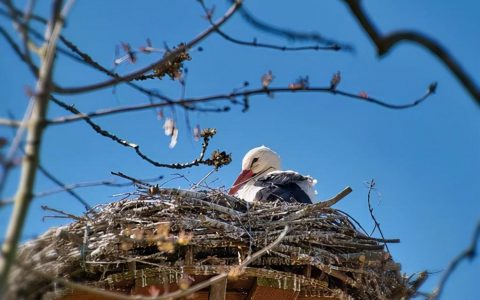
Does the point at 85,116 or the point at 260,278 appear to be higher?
the point at 260,278

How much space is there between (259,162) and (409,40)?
21.9 feet

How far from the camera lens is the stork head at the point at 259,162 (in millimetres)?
8531

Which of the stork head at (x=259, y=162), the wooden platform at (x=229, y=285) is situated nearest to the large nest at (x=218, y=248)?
the wooden platform at (x=229, y=285)

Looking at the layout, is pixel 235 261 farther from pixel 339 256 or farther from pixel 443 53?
pixel 443 53

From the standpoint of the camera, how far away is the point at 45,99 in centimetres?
211

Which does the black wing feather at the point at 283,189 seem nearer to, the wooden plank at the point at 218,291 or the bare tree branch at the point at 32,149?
the wooden plank at the point at 218,291

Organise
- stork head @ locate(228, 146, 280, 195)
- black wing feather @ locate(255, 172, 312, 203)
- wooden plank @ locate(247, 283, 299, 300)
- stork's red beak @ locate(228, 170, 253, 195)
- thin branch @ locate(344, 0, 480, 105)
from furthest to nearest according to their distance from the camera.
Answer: stork head @ locate(228, 146, 280, 195)
stork's red beak @ locate(228, 170, 253, 195)
black wing feather @ locate(255, 172, 312, 203)
wooden plank @ locate(247, 283, 299, 300)
thin branch @ locate(344, 0, 480, 105)

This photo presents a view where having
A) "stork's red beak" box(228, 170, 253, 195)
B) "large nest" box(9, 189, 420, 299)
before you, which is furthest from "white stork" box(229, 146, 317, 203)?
"large nest" box(9, 189, 420, 299)

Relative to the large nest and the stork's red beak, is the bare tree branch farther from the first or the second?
the stork's red beak

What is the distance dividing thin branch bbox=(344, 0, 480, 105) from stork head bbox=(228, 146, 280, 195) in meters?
6.48

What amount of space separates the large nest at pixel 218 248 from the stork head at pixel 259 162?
2.74 m

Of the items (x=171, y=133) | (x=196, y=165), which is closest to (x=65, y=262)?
(x=196, y=165)

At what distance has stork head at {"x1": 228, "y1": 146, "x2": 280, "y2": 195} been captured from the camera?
853 centimetres

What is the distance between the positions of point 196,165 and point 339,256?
41.9 inches
